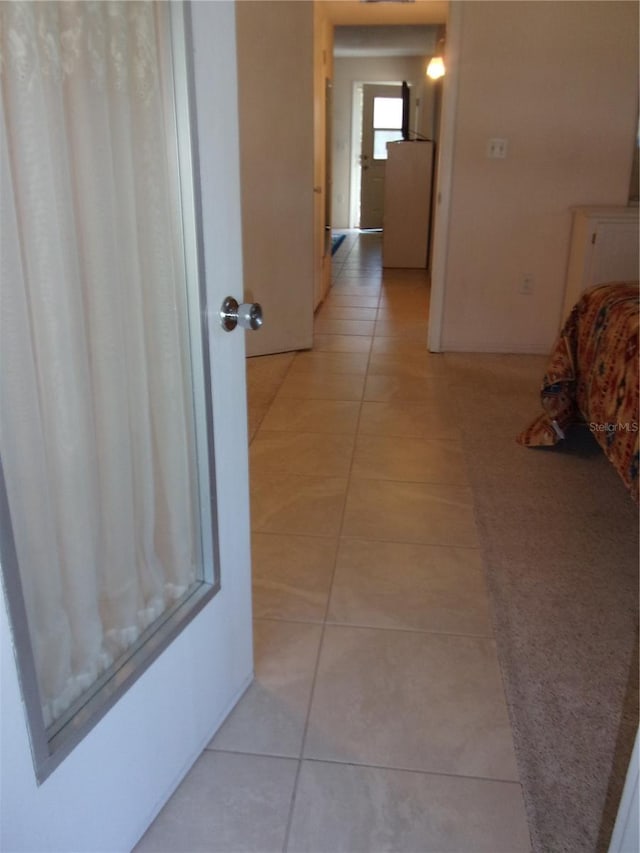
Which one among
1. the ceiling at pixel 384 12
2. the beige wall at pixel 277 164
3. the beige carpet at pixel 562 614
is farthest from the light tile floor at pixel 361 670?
the ceiling at pixel 384 12

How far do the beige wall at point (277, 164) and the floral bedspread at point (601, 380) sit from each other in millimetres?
1509

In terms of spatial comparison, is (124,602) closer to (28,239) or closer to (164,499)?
(164,499)

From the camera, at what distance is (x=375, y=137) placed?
9781 mm

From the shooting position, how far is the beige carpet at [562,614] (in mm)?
1364

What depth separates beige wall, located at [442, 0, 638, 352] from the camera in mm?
3586

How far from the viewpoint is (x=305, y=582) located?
200 cm

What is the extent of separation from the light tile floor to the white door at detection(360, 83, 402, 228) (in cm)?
743

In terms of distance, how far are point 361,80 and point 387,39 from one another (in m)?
2.08

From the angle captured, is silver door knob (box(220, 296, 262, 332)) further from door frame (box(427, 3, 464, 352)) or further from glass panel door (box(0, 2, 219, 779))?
door frame (box(427, 3, 464, 352))

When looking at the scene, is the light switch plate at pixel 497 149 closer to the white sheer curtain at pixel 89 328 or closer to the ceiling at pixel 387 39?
the white sheer curtain at pixel 89 328

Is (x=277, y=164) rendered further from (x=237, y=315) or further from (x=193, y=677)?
(x=193, y=677)

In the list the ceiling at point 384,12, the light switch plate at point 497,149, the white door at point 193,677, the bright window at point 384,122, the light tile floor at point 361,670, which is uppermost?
the ceiling at point 384,12

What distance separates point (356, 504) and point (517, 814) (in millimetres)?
1222

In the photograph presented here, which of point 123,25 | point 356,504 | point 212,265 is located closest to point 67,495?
point 212,265
